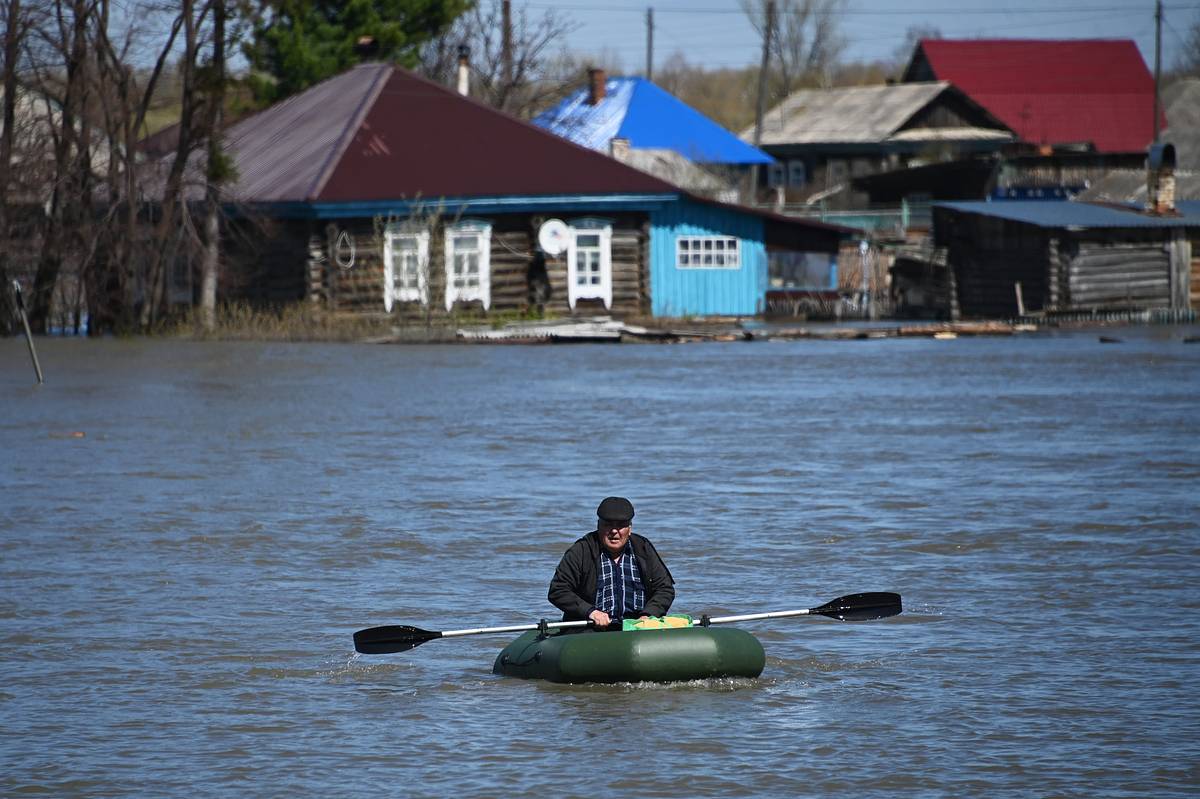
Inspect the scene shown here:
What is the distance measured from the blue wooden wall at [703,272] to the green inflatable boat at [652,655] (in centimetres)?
3502

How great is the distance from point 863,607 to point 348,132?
119 feet

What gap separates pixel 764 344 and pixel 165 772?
106 feet

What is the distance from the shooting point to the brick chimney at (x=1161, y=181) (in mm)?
46812

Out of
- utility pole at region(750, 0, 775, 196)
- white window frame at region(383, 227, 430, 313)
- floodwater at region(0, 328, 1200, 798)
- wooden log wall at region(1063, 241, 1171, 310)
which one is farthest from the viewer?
utility pole at region(750, 0, 775, 196)

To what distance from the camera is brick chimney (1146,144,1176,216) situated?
4681cm

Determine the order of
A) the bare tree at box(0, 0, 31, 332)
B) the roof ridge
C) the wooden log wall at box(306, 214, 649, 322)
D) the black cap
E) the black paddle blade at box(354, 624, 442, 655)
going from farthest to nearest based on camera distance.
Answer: the wooden log wall at box(306, 214, 649, 322)
the roof ridge
the bare tree at box(0, 0, 31, 332)
the black paddle blade at box(354, 624, 442, 655)
the black cap

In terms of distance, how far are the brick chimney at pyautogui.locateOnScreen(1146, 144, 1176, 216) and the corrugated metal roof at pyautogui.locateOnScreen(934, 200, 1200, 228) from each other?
16.8 inches

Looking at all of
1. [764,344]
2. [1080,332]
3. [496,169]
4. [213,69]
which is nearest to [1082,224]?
[1080,332]

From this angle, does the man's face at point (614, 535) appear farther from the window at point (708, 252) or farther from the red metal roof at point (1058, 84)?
the red metal roof at point (1058, 84)

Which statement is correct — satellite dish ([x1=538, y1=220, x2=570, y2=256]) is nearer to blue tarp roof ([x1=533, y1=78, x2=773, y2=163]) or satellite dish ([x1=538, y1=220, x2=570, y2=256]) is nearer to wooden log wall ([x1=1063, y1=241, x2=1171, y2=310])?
wooden log wall ([x1=1063, y1=241, x2=1171, y2=310])

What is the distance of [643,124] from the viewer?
6700cm


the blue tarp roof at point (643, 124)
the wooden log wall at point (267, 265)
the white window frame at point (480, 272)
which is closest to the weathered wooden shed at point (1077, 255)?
the white window frame at point (480, 272)

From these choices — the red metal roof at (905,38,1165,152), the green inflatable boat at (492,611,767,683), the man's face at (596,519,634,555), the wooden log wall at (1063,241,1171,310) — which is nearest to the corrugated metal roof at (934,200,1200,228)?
the wooden log wall at (1063,241,1171,310)

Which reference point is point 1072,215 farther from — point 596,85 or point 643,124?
point 643,124
